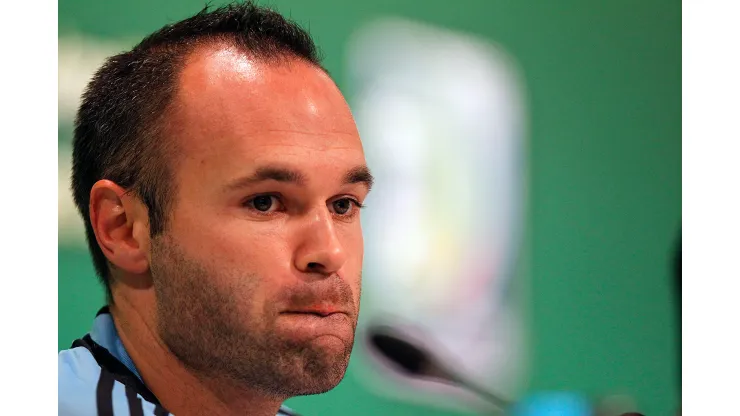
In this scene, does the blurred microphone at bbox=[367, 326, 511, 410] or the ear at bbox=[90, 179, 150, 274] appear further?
the blurred microphone at bbox=[367, 326, 511, 410]

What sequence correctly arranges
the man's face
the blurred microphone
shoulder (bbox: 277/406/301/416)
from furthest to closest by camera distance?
1. the blurred microphone
2. shoulder (bbox: 277/406/301/416)
3. the man's face

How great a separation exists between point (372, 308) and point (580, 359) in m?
0.46

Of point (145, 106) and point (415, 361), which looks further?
point (415, 361)

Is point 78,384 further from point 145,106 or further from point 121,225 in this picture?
point 145,106

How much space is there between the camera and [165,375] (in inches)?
53.5

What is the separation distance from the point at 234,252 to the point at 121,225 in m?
0.17

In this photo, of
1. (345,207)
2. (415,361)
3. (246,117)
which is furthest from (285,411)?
(246,117)

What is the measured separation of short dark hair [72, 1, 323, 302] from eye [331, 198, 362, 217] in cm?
23

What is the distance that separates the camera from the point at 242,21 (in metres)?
1.43

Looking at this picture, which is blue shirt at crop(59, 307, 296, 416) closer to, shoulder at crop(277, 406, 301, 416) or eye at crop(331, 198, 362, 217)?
shoulder at crop(277, 406, 301, 416)

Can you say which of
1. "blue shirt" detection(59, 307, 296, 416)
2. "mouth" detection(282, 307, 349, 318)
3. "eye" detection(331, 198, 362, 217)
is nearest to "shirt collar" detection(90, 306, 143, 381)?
"blue shirt" detection(59, 307, 296, 416)

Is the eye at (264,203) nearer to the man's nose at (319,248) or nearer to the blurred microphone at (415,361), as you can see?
the man's nose at (319,248)

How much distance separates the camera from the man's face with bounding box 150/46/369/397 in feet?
4.30
